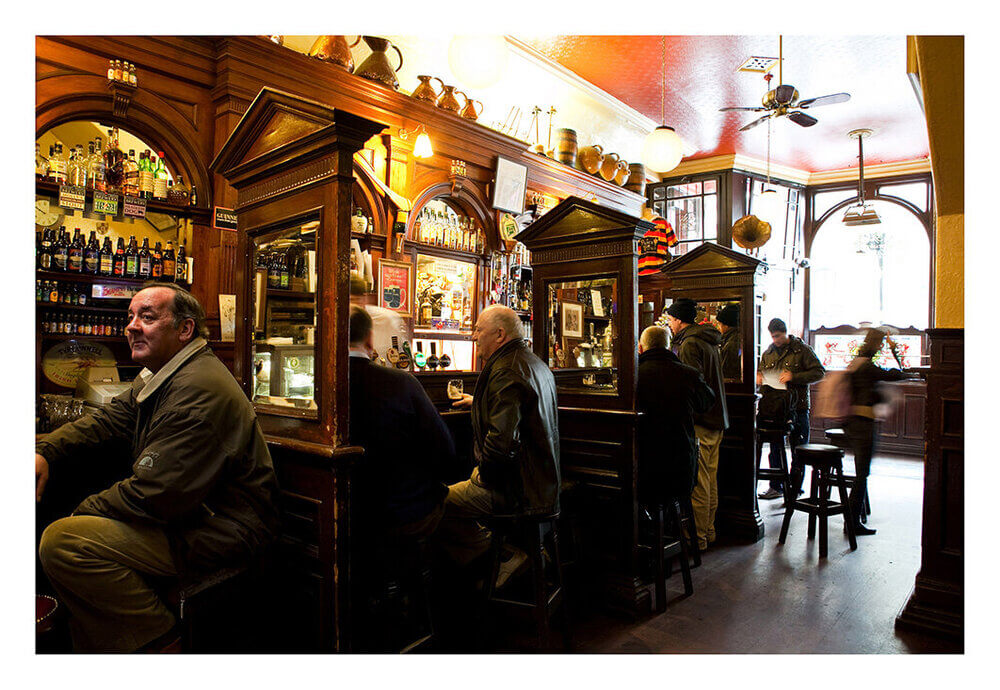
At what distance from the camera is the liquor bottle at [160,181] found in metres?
3.99

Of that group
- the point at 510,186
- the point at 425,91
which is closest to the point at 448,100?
the point at 425,91

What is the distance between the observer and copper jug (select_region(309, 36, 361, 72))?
4.74m

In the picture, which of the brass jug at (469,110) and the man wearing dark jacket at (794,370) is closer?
the man wearing dark jacket at (794,370)

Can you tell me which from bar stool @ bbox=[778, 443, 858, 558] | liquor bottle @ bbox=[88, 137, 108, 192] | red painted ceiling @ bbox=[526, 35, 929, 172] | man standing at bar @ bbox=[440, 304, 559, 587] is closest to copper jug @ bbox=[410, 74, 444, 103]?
red painted ceiling @ bbox=[526, 35, 929, 172]

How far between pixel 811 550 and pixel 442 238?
416 centimetres

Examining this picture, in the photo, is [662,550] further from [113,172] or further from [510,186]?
[510,186]

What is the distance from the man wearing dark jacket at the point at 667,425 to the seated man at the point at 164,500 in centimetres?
218

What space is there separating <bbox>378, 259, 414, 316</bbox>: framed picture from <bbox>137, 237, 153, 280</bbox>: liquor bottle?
5.93 ft

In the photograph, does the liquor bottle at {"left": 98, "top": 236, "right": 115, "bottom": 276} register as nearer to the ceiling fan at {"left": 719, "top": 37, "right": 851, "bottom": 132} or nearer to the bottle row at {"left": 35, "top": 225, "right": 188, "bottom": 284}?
the bottle row at {"left": 35, "top": 225, "right": 188, "bottom": 284}

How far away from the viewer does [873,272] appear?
10.4m

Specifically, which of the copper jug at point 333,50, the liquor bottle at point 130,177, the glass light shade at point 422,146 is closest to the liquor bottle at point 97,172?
the liquor bottle at point 130,177

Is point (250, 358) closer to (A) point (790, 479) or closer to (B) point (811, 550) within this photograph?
(B) point (811, 550)

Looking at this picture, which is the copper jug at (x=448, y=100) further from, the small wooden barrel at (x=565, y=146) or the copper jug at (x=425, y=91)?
the small wooden barrel at (x=565, y=146)

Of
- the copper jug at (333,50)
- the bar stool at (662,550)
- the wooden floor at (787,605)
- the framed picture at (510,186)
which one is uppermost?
the copper jug at (333,50)
